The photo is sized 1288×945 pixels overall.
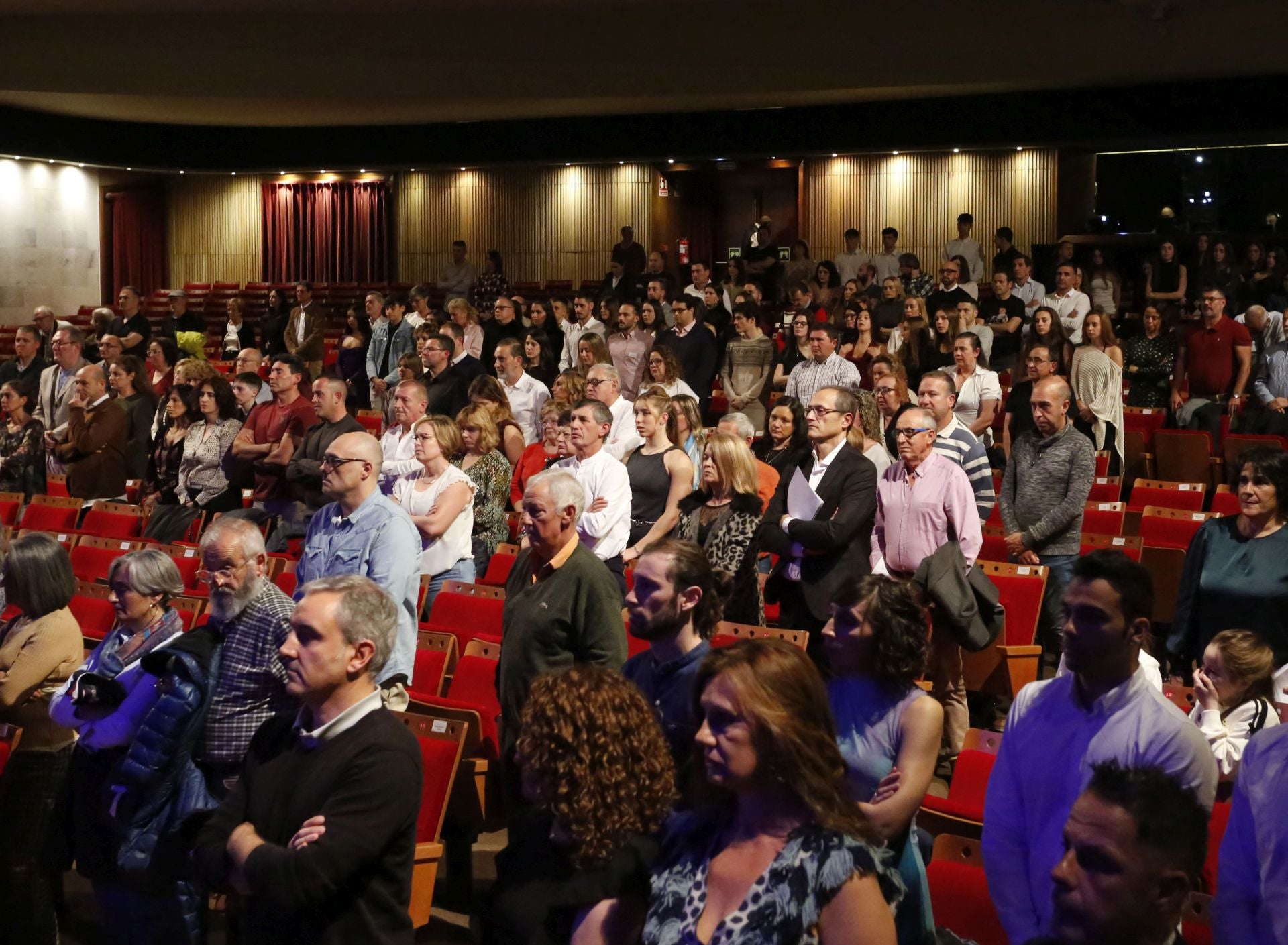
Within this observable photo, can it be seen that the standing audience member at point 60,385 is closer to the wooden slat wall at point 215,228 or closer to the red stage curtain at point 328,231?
the red stage curtain at point 328,231

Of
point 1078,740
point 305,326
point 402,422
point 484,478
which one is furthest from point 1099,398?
point 305,326

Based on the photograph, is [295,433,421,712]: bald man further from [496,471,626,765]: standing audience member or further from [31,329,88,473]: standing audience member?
[31,329,88,473]: standing audience member

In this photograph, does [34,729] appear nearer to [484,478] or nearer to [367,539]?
[367,539]

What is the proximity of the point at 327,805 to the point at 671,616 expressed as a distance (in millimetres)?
939

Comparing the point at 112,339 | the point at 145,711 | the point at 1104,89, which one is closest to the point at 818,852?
the point at 145,711

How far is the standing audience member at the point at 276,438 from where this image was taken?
22.2 ft

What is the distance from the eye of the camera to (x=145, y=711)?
331 centimetres

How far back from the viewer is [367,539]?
166 inches

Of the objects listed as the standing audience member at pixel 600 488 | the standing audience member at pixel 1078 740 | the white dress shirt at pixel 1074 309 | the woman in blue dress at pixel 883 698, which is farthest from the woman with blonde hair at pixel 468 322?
the standing audience member at pixel 1078 740

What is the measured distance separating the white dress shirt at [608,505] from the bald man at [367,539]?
3.22 ft

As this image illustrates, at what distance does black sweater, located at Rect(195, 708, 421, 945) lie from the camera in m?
2.44

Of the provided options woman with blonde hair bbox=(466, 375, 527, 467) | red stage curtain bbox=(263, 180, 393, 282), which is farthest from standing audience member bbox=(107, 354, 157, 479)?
red stage curtain bbox=(263, 180, 393, 282)

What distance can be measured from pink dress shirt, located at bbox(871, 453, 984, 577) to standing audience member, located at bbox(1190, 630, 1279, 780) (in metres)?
1.30

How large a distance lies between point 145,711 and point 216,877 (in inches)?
33.3
